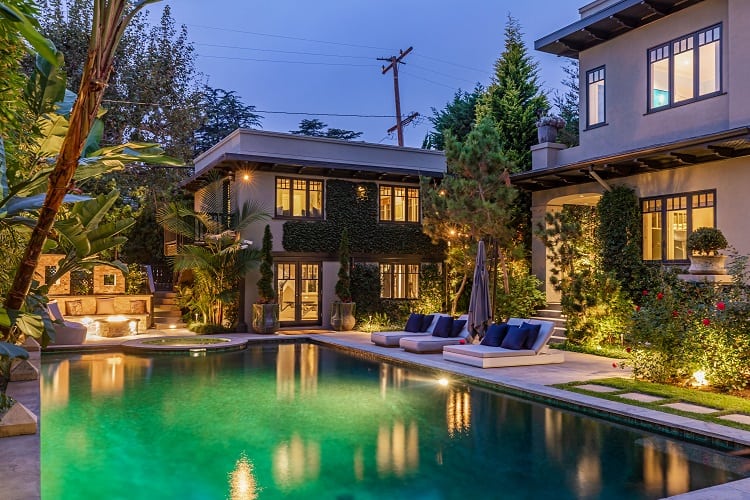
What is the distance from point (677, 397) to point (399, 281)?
13.5 m

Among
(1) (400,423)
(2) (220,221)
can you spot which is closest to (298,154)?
(2) (220,221)

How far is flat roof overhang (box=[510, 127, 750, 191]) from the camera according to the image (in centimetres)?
1258

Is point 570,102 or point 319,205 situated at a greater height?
point 570,102

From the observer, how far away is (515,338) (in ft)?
41.4

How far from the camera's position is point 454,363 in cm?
1273

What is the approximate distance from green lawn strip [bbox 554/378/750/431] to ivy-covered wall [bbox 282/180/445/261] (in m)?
11.5

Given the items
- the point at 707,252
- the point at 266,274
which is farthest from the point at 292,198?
the point at 707,252

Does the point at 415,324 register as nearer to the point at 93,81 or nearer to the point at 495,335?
the point at 495,335

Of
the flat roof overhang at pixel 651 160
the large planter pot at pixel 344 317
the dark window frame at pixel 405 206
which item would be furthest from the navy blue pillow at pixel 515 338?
the dark window frame at pixel 405 206

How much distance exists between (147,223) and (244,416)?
21224 mm

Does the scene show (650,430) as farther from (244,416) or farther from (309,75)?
(309,75)

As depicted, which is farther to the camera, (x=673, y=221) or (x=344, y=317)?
(x=344, y=317)

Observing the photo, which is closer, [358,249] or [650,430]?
[650,430]

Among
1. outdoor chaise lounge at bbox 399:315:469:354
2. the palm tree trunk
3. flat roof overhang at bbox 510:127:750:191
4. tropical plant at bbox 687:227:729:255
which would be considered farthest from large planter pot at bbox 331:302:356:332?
the palm tree trunk
